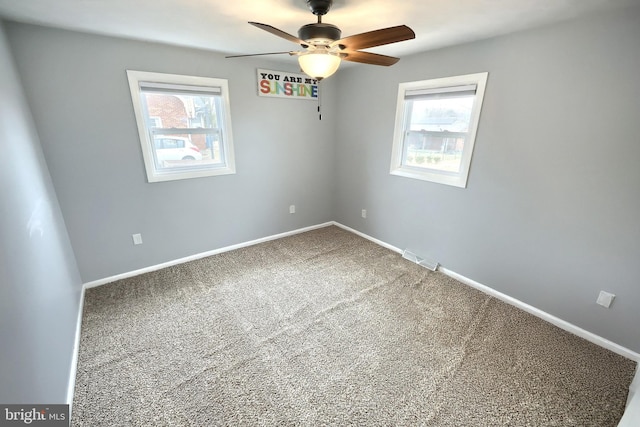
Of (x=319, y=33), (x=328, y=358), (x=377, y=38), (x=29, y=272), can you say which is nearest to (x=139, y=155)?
(x=29, y=272)

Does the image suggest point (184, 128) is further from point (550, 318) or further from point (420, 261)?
point (550, 318)

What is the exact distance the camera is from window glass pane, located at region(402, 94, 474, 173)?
255 cm

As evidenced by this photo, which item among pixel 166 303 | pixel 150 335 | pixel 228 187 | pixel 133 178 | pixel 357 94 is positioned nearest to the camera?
pixel 150 335

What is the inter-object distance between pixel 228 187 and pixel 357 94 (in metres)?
1.98

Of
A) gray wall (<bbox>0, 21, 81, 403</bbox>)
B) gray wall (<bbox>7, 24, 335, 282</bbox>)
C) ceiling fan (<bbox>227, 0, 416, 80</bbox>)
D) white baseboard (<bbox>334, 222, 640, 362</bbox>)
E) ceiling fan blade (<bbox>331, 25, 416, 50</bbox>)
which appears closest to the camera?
gray wall (<bbox>0, 21, 81, 403</bbox>)

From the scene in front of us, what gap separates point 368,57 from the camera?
67.4 inches

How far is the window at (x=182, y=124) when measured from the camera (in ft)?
8.05

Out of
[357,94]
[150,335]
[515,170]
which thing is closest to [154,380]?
[150,335]

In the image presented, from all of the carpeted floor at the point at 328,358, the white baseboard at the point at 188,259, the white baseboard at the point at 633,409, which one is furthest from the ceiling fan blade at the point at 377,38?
the white baseboard at the point at 188,259

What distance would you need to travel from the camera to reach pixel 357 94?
334cm

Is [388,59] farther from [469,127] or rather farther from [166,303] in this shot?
[166,303]

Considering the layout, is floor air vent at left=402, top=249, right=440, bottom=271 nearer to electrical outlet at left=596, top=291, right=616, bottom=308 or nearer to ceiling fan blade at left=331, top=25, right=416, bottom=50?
electrical outlet at left=596, top=291, right=616, bottom=308

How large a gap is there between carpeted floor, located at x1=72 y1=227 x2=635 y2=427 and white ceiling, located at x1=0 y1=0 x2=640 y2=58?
2.17m

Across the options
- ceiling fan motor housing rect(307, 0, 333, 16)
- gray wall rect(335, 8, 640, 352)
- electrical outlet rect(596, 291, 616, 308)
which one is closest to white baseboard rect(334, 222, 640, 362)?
gray wall rect(335, 8, 640, 352)
